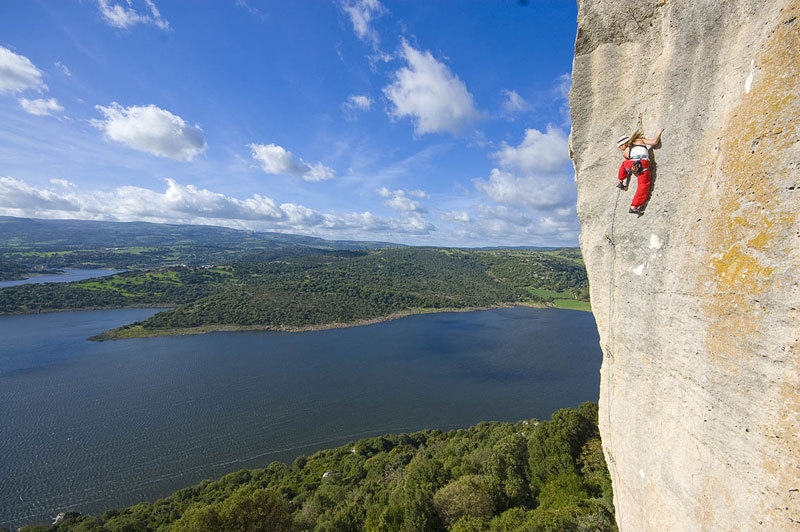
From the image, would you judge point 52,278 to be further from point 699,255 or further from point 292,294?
point 699,255

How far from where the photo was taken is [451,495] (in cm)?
1880

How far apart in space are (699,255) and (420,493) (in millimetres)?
19254

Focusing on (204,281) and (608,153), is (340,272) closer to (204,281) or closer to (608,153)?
(204,281)

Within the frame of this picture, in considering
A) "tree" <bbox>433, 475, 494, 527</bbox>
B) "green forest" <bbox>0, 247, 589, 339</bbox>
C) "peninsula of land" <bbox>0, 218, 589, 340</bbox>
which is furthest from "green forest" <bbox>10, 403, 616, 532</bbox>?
"green forest" <bbox>0, 247, 589, 339</bbox>

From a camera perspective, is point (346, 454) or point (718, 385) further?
point (346, 454)

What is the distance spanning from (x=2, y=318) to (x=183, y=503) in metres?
113

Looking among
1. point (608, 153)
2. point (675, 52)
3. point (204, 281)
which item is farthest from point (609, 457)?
point (204, 281)

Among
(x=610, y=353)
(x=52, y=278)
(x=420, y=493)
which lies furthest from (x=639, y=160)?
(x=52, y=278)

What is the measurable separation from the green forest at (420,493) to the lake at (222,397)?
6.26 metres

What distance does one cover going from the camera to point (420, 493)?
61.9 feet

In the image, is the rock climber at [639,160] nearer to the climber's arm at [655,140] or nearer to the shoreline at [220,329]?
the climber's arm at [655,140]

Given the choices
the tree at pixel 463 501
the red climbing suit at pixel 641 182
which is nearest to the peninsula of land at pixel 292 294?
the tree at pixel 463 501

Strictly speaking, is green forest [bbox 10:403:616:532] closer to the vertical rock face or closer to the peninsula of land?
the vertical rock face

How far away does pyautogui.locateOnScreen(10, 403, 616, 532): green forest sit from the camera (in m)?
16.5
